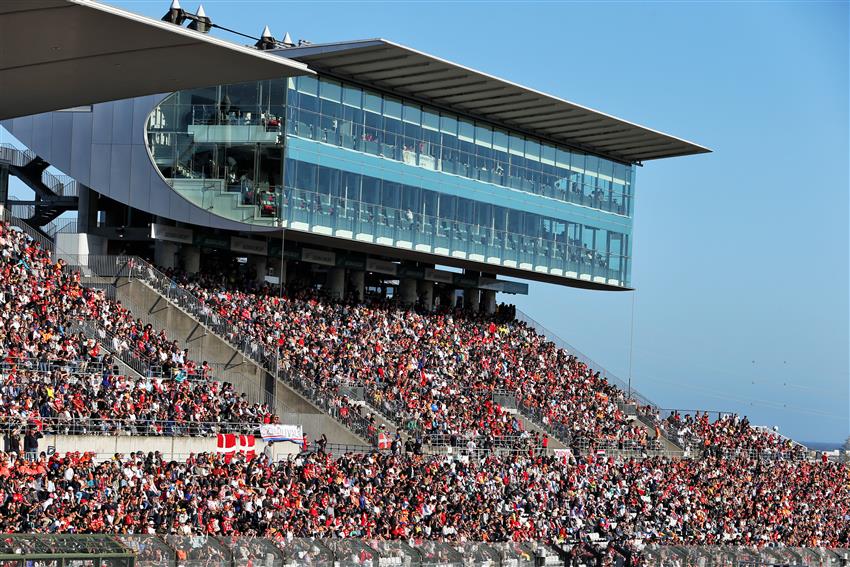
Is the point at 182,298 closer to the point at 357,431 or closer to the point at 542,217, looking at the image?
the point at 357,431

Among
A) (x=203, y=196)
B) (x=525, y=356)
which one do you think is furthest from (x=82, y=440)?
(x=525, y=356)

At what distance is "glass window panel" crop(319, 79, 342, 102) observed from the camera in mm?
47438

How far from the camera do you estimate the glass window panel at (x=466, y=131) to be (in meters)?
53.6

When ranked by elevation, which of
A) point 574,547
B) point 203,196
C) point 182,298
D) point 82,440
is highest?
point 203,196

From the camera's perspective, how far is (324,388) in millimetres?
43688

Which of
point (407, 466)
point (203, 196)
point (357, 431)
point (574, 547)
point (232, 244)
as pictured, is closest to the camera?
point (574, 547)

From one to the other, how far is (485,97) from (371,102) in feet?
16.6

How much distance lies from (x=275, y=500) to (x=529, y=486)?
452 inches

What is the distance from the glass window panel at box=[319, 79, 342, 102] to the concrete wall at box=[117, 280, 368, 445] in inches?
339

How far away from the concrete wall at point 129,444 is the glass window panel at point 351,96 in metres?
14.5

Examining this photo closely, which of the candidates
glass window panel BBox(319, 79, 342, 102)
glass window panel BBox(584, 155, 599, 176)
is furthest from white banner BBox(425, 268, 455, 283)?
glass window panel BBox(319, 79, 342, 102)

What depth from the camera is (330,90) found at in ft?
157

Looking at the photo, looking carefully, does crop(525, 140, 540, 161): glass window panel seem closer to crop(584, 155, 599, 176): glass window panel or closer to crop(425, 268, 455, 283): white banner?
crop(584, 155, 599, 176): glass window panel

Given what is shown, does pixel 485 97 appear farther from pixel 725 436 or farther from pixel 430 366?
pixel 725 436
